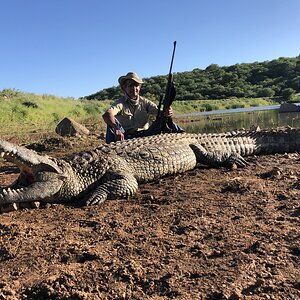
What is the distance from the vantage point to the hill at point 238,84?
184 feet

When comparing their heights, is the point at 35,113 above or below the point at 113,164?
above

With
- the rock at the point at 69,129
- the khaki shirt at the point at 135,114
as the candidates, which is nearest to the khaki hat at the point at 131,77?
the khaki shirt at the point at 135,114

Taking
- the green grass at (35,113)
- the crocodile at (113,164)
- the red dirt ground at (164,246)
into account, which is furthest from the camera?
the green grass at (35,113)

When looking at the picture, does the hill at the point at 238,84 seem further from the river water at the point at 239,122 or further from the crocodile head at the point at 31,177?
the crocodile head at the point at 31,177

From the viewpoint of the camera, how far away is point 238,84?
212ft

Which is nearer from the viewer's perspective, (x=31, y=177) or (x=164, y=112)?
(x=31, y=177)

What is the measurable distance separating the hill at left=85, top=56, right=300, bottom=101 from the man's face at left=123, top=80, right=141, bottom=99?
43228 millimetres

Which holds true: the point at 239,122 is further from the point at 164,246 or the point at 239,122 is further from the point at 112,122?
the point at 164,246

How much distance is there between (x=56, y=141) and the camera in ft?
32.2

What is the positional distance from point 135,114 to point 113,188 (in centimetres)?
301

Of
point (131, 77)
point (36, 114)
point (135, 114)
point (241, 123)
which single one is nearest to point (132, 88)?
point (131, 77)

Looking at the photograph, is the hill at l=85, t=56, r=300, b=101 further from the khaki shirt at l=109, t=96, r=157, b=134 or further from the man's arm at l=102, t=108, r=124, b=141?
the man's arm at l=102, t=108, r=124, b=141

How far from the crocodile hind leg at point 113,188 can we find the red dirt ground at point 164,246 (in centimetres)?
13

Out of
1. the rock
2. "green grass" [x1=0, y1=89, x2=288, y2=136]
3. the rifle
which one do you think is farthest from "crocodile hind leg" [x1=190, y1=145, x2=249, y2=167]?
"green grass" [x1=0, y1=89, x2=288, y2=136]
